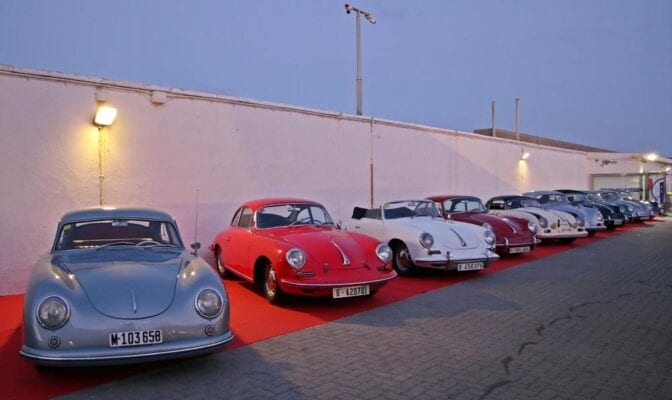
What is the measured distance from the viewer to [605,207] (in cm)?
1723

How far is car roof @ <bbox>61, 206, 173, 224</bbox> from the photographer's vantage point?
212 inches

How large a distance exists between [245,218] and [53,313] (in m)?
4.14

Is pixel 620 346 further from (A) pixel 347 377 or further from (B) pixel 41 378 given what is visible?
(B) pixel 41 378

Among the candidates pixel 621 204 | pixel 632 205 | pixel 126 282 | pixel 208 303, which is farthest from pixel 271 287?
pixel 632 205

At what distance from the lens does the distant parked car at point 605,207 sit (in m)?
16.9

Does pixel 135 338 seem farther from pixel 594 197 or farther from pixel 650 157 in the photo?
pixel 650 157

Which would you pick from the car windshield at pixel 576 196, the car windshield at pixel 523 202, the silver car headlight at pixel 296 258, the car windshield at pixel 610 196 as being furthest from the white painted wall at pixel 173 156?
the car windshield at pixel 610 196

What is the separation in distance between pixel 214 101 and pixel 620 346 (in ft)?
25.2

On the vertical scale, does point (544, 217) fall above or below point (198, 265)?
above

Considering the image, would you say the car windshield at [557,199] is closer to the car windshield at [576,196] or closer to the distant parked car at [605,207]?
the distant parked car at [605,207]

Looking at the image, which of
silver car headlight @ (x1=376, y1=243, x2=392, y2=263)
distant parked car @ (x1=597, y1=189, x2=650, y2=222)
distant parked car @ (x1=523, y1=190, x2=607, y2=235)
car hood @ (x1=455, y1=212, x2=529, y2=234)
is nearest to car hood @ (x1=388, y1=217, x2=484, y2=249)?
car hood @ (x1=455, y1=212, x2=529, y2=234)

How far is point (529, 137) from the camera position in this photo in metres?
35.4

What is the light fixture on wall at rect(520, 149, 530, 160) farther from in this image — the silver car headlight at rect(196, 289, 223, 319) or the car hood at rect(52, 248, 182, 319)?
the silver car headlight at rect(196, 289, 223, 319)

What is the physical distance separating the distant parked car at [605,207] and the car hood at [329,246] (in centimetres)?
1212
